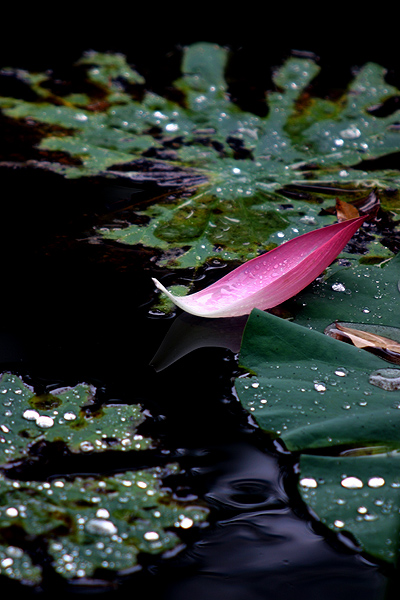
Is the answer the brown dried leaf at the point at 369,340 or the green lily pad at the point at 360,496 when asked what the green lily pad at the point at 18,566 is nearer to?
the green lily pad at the point at 360,496

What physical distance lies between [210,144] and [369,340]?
91 cm

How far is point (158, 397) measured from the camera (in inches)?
31.4

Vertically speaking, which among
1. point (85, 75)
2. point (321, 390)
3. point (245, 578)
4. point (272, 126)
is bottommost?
point (245, 578)

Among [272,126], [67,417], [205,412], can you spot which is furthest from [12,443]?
[272,126]

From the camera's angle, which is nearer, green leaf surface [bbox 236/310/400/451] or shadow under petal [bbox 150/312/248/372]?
green leaf surface [bbox 236/310/400/451]

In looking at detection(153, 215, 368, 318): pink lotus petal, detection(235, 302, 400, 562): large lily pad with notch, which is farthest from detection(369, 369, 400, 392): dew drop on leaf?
detection(153, 215, 368, 318): pink lotus petal

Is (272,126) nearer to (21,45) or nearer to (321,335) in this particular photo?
(321,335)

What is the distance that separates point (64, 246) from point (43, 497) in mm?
638

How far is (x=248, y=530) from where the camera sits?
626mm

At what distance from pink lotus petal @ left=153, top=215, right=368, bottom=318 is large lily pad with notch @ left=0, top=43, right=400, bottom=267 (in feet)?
0.57

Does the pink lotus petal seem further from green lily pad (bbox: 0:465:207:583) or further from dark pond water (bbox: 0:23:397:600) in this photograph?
green lily pad (bbox: 0:465:207:583)

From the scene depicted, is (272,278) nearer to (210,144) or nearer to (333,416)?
(333,416)

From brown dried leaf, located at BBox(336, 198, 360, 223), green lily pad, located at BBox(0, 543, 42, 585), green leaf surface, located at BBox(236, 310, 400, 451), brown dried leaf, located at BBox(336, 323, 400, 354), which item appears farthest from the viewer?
brown dried leaf, located at BBox(336, 198, 360, 223)

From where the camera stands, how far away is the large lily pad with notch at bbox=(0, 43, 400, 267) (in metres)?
1.21
